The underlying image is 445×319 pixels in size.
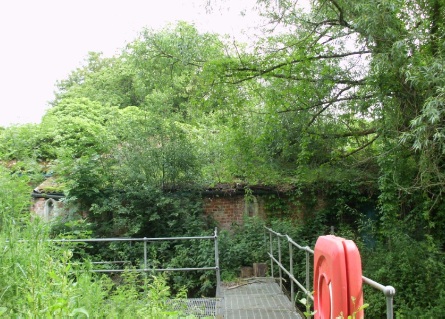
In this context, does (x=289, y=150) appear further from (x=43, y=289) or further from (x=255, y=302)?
(x=43, y=289)

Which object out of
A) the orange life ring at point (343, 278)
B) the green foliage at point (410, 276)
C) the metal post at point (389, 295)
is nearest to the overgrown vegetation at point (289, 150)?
the green foliage at point (410, 276)

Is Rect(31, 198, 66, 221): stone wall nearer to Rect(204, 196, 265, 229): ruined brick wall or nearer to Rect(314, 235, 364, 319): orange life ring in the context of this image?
Rect(204, 196, 265, 229): ruined brick wall

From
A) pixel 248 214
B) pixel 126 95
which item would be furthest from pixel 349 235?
pixel 126 95

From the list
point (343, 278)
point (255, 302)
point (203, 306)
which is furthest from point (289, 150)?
point (343, 278)

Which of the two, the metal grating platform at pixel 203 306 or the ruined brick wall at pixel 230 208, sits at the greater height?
the ruined brick wall at pixel 230 208

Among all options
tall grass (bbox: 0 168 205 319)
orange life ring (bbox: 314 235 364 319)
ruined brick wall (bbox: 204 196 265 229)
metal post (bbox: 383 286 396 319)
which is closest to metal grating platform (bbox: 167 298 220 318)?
tall grass (bbox: 0 168 205 319)

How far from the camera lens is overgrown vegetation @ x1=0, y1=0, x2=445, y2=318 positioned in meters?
6.53

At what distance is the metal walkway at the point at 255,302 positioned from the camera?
20.1ft

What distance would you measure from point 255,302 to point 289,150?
3.98 meters

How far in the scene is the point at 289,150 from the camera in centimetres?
998

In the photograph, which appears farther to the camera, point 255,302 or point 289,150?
point 289,150

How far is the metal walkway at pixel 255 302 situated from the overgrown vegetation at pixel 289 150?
4.83ft

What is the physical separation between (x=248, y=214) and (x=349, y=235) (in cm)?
290

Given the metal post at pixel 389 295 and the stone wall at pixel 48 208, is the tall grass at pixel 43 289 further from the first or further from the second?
the stone wall at pixel 48 208
